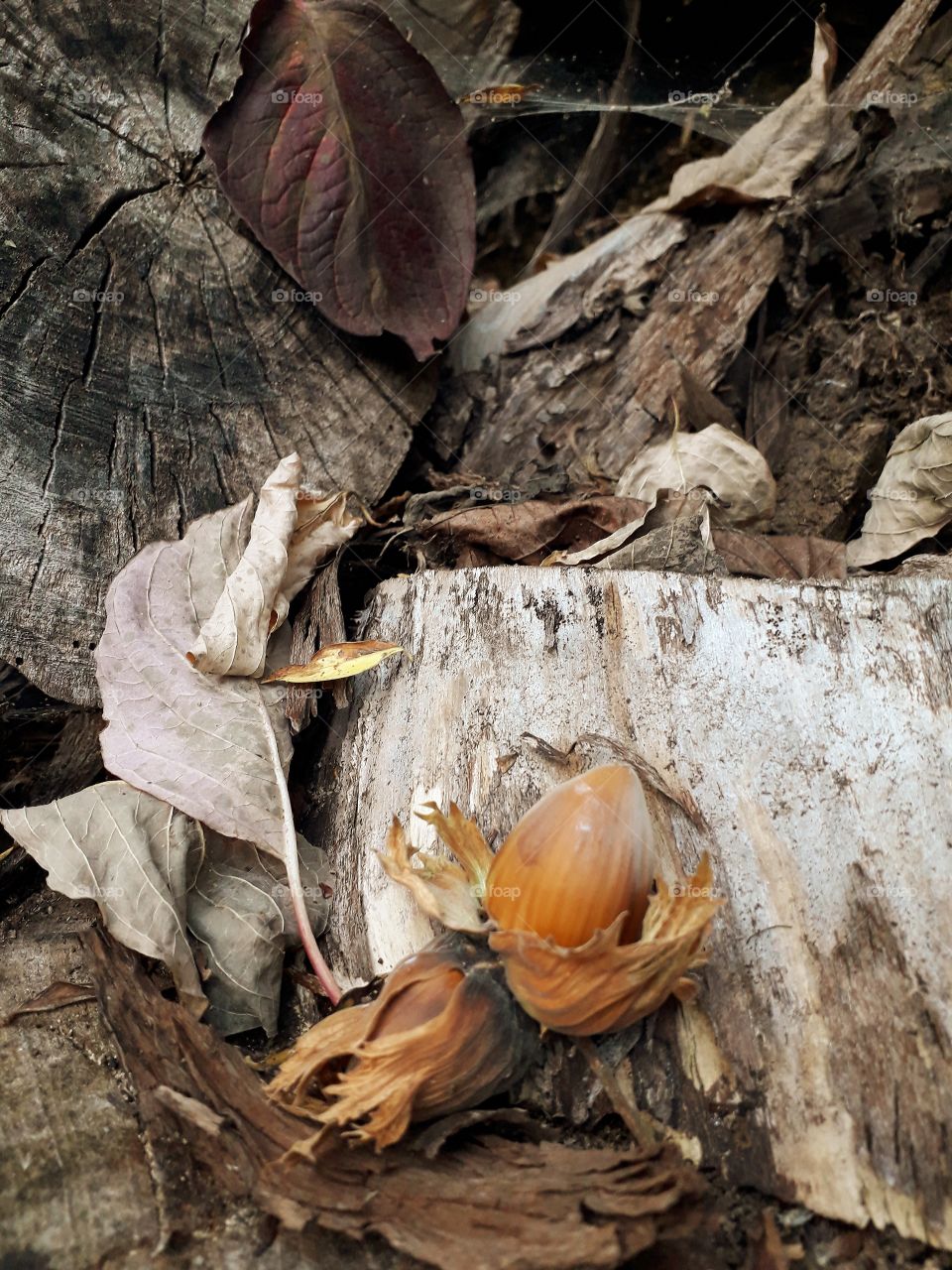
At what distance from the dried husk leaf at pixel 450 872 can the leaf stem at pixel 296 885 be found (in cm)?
19

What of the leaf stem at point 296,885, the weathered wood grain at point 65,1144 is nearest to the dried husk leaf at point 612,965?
the leaf stem at point 296,885

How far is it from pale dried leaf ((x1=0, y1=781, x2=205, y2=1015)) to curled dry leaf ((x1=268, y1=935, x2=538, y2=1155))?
11.1 inches

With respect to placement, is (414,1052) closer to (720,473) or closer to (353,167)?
(720,473)

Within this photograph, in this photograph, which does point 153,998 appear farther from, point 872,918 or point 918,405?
point 918,405

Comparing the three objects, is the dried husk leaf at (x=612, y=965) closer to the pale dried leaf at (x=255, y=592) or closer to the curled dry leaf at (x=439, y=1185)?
the curled dry leaf at (x=439, y=1185)

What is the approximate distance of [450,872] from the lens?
55.6 inches

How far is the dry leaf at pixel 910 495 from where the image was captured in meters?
1.99

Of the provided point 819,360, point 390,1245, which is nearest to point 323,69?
point 819,360

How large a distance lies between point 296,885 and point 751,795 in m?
0.72

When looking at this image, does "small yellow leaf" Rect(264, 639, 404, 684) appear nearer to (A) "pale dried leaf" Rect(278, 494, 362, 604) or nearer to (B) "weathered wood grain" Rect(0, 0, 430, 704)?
(A) "pale dried leaf" Rect(278, 494, 362, 604)

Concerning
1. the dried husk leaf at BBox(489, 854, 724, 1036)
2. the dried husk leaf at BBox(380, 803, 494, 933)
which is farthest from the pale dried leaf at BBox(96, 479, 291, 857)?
the dried husk leaf at BBox(489, 854, 724, 1036)

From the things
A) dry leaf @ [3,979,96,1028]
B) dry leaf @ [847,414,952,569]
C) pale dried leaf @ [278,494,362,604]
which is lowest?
dry leaf @ [847,414,952,569]

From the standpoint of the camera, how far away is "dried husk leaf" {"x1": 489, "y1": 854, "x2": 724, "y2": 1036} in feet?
4.01

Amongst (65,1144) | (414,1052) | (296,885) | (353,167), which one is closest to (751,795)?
(414,1052)
